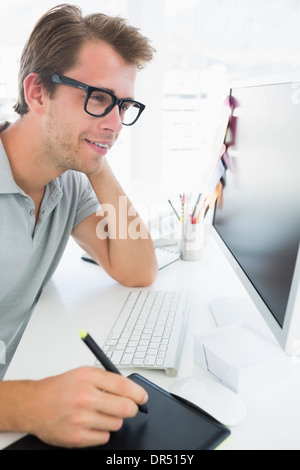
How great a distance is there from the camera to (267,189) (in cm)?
68

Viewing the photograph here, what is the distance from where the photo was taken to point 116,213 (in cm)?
110

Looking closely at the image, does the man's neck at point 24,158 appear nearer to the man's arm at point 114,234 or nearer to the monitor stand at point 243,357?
the man's arm at point 114,234

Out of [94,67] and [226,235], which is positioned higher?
[94,67]

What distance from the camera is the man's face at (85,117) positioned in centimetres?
91

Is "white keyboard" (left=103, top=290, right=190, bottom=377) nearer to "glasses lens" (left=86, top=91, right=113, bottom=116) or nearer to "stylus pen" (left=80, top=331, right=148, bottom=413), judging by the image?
"stylus pen" (left=80, top=331, right=148, bottom=413)

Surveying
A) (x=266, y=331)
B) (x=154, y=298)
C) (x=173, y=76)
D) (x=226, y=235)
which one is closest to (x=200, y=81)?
(x=173, y=76)

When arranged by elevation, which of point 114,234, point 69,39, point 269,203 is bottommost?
point 114,234

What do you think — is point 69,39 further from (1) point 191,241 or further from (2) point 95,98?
(1) point 191,241

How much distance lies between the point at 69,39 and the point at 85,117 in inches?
7.6

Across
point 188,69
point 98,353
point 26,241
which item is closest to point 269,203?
point 98,353

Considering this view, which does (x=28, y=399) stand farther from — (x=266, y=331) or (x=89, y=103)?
(x=89, y=103)

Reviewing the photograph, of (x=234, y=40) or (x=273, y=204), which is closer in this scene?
(x=273, y=204)

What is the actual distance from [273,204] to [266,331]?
Result: 0.23 m

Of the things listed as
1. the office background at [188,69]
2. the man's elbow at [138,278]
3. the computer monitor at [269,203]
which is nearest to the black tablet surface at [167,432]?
the computer monitor at [269,203]
